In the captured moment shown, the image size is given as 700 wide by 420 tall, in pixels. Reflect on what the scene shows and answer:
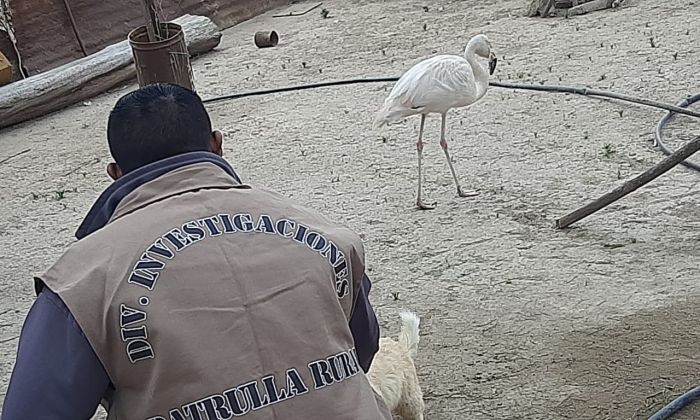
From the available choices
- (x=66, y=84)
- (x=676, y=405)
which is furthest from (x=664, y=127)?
(x=66, y=84)

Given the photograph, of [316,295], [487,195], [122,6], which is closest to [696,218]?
[487,195]

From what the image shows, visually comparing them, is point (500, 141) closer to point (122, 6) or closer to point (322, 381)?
point (322, 381)

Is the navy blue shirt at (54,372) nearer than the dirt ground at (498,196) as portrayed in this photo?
Yes

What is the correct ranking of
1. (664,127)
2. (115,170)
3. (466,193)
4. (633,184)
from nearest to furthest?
1. (115,170)
2. (633,184)
3. (466,193)
4. (664,127)

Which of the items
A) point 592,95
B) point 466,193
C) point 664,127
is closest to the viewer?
point 466,193

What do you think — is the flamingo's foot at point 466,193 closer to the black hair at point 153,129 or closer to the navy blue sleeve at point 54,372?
the black hair at point 153,129

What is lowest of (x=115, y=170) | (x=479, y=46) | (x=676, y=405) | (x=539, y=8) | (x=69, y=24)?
(x=539, y=8)

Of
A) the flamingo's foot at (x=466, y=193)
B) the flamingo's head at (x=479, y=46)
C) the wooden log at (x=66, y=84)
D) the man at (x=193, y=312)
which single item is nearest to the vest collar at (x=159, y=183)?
the man at (x=193, y=312)

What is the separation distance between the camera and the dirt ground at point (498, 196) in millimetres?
3975

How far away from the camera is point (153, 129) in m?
1.83

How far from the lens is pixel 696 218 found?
5059 millimetres

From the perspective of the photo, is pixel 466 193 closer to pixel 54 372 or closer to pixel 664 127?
pixel 664 127

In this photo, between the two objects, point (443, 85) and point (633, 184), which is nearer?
point (633, 184)

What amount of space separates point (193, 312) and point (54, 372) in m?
0.24
